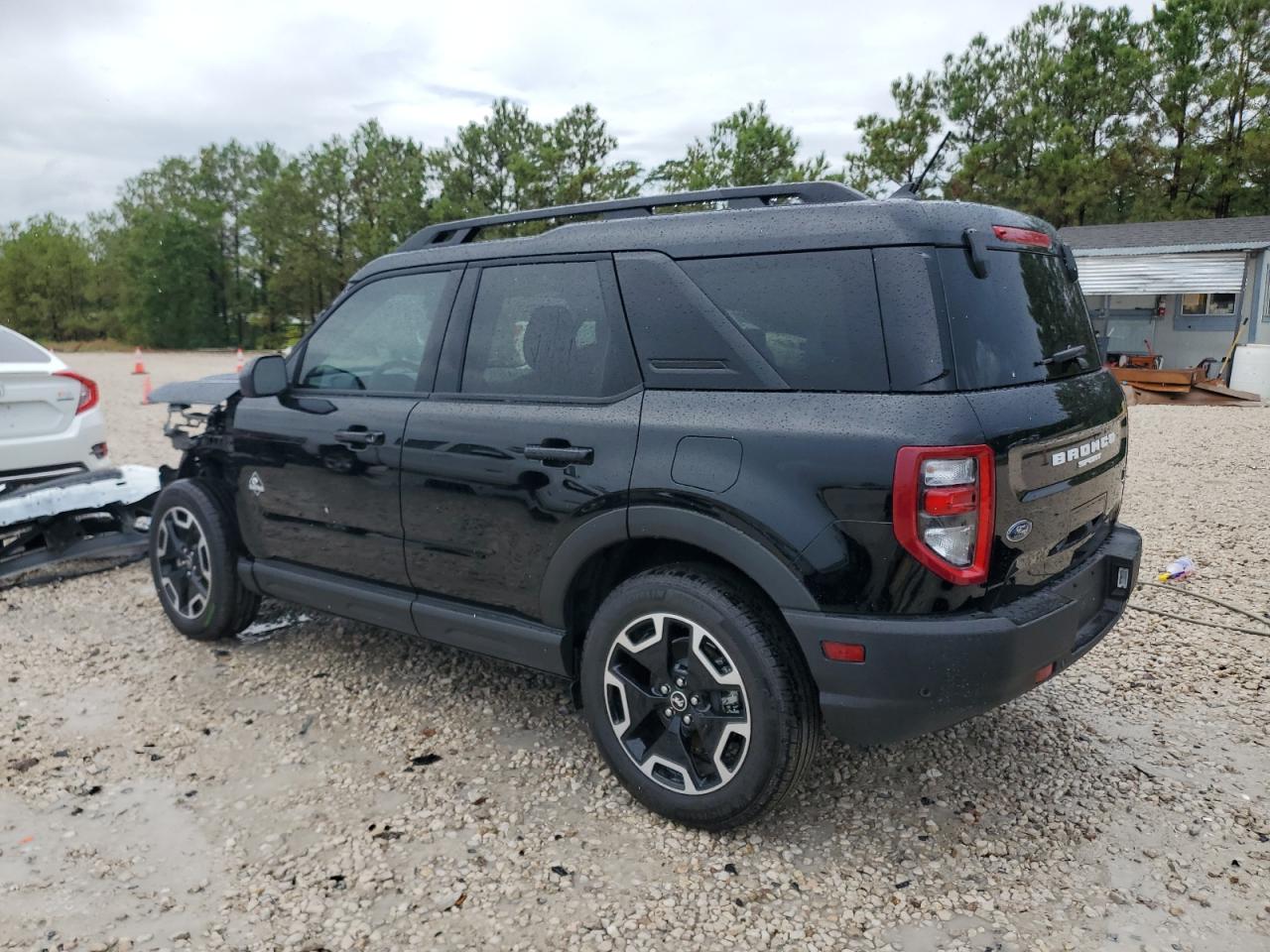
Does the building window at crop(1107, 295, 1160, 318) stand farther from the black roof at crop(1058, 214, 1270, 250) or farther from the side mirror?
the side mirror

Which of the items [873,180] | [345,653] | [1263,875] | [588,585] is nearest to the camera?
[1263,875]

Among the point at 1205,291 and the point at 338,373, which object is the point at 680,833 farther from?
the point at 1205,291

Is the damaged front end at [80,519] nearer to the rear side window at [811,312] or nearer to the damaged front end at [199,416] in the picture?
the damaged front end at [199,416]

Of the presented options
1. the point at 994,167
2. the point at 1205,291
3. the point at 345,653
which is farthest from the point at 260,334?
the point at 345,653

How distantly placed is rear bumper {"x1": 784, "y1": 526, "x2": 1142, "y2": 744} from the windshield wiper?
2.31 feet

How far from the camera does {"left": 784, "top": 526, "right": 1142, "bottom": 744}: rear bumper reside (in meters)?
2.45

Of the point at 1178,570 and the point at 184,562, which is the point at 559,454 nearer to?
the point at 184,562

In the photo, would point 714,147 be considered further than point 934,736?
Yes

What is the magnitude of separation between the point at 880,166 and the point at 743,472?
3987 cm

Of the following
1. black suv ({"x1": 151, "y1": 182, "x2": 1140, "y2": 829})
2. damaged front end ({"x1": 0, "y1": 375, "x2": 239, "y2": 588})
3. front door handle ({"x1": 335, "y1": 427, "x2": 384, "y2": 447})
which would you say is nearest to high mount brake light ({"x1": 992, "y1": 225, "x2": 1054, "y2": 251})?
black suv ({"x1": 151, "y1": 182, "x2": 1140, "y2": 829})

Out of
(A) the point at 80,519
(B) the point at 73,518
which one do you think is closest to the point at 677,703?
(B) the point at 73,518

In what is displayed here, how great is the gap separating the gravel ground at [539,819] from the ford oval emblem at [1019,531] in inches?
40.0

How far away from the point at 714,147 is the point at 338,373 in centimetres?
3553

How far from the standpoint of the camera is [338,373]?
3.94 m
